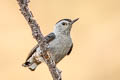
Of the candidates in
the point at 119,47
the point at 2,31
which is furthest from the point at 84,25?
the point at 2,31

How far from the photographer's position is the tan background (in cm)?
478

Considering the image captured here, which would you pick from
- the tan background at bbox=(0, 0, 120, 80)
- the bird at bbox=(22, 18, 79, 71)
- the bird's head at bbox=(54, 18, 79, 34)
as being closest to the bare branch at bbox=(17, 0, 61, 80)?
the bird at bbox=(22, 18, 79, 71)

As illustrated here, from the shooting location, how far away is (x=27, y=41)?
5.22 m

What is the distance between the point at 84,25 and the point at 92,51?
45 centimetres

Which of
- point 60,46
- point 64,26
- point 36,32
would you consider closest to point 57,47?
point 60,46

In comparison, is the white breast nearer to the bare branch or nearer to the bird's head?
the bird's head

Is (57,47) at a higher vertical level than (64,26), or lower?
lower

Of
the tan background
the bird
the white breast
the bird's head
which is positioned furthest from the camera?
the tan background

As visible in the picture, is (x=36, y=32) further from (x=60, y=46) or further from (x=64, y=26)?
(x=64, y=26)

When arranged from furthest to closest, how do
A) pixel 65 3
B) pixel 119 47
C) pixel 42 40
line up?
pixel 65 3 < pixel 119 47 < pixel 42 40

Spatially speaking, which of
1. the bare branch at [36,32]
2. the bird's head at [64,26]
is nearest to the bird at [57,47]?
the bird's head at [64,26]

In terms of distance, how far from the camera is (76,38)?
16.6 feet

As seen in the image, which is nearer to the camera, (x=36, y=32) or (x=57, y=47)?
(x=36, y=32)

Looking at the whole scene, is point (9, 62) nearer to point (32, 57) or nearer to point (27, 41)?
point (27, 41)
